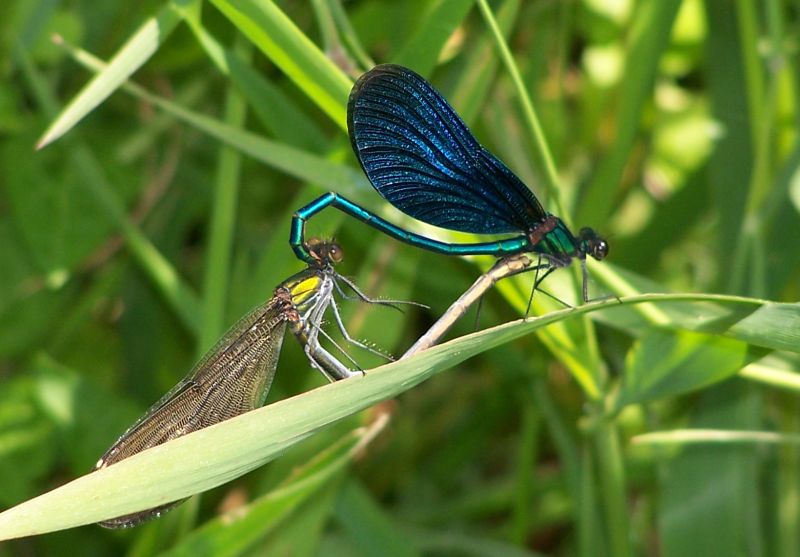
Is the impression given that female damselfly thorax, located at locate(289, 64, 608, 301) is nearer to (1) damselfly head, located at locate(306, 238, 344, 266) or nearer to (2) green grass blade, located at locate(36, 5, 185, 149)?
(1) damselfly head, located at locate(306, 238, 344, 266)

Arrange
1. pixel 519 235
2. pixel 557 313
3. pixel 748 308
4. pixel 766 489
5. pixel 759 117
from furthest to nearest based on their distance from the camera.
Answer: pixel 766 489 < pixel 759 117 < pixel 519 235 < pixel 748 308 < pixel 557 313

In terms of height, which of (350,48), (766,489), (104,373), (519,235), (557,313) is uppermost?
(104,373)

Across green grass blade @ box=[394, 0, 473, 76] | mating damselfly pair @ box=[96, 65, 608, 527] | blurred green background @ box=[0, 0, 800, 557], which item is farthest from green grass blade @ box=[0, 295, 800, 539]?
green grass blade @ box=[394, 0, 473, 76]

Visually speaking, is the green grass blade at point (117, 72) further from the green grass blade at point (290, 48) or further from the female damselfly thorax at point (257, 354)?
the female damselfly thorax at point (257, 354)

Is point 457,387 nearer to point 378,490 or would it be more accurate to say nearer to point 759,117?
point 378,490

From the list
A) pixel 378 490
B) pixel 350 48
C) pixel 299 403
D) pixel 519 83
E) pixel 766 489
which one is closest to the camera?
pixel 299 403

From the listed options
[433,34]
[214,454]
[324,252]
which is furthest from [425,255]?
[214,454]

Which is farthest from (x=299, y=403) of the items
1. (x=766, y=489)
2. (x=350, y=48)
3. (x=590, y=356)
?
(x=766, y=489)
